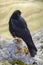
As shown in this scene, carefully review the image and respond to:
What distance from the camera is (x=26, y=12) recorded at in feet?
11.7

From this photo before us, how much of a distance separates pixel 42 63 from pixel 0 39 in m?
0.44

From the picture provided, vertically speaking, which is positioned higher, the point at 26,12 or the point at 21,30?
the point at 26,12

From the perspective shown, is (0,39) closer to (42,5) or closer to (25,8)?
(25,8)

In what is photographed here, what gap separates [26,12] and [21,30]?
1421 mm

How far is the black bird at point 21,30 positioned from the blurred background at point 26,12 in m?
0.61

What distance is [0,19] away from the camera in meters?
3.35

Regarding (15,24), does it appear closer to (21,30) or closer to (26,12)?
(21,30)

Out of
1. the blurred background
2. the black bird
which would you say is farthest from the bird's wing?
the blurred background

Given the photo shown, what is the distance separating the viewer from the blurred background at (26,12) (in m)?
3.13

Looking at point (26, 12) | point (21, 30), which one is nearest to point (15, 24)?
point (21, 30)

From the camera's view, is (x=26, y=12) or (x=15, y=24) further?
(x=26, y=12)

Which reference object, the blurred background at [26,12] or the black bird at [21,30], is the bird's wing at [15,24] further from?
the blurred background at [26,12]

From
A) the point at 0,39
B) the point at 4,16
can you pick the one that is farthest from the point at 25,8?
the point at 0,39

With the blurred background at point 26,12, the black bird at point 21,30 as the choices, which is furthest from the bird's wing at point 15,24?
the blurred background at point 26,12
